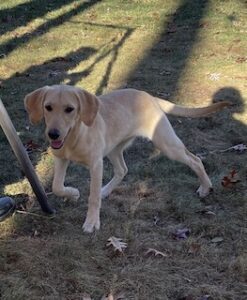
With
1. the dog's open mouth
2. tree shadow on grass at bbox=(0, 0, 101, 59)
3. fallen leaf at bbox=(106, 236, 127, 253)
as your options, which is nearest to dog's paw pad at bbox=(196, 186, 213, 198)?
fallen leaf at bbox=(106, 236, 127, 253)

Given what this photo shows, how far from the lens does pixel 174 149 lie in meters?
4.53

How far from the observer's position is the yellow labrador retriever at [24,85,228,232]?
3.75 m

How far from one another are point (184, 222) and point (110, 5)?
8.47 m

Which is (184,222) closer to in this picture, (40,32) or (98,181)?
(98,181)

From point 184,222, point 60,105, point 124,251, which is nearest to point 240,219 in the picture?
point 184,222

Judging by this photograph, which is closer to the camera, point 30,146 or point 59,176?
point 59,176

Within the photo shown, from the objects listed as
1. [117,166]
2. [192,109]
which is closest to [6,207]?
[117,166]

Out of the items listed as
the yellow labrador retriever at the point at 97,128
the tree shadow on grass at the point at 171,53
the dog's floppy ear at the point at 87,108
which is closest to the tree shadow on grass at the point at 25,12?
the tree shadow on grass at the point at 171,53

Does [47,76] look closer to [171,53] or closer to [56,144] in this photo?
[171,53]

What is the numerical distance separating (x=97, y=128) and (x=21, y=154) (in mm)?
621

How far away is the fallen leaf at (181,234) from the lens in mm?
3871

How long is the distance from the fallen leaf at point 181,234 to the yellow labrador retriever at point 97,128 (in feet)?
1.81

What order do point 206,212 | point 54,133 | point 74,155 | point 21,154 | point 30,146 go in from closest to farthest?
point 54,133 → point 21,154 → point 74,155 → point 206,212 → point 30,146

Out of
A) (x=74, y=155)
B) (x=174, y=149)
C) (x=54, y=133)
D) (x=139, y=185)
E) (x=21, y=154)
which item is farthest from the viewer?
(x=139, y=185)
